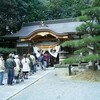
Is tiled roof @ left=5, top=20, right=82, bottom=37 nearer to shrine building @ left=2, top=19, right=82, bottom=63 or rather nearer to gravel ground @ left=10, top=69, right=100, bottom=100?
shrine building @ left=2, top=19, right=82, bottom=63

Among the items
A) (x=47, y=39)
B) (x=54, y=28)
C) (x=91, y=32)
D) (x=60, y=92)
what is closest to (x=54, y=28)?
(x=54, y=28)

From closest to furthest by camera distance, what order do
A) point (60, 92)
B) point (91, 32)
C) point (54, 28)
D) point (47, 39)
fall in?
point (60, 92)
point (91, 32)
point (47, 39)
point (54, 28)

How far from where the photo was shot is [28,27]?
2778 centimetres

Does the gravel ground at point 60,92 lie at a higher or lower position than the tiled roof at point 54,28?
lower

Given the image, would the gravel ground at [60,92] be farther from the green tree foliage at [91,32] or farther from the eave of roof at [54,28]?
the eave of roof at [54,28]

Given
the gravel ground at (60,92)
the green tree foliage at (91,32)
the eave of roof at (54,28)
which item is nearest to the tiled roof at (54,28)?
the eave of roof at (54,28)

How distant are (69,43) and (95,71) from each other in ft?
7.64

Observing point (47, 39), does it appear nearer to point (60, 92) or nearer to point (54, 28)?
point (54, 28)

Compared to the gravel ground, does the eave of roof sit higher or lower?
higher

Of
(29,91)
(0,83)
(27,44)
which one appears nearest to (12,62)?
(0,83)

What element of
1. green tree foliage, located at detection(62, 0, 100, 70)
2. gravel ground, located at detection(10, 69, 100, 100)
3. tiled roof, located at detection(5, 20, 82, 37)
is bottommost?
gravel ground, located at detection(10, 69, 100, 100)

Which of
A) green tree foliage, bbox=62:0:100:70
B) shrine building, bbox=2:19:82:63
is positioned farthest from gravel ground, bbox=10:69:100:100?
shrine building, bbox=2:19:82:63

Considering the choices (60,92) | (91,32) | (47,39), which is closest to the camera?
(60,92)

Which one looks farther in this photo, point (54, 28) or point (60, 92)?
point (54, 28)
